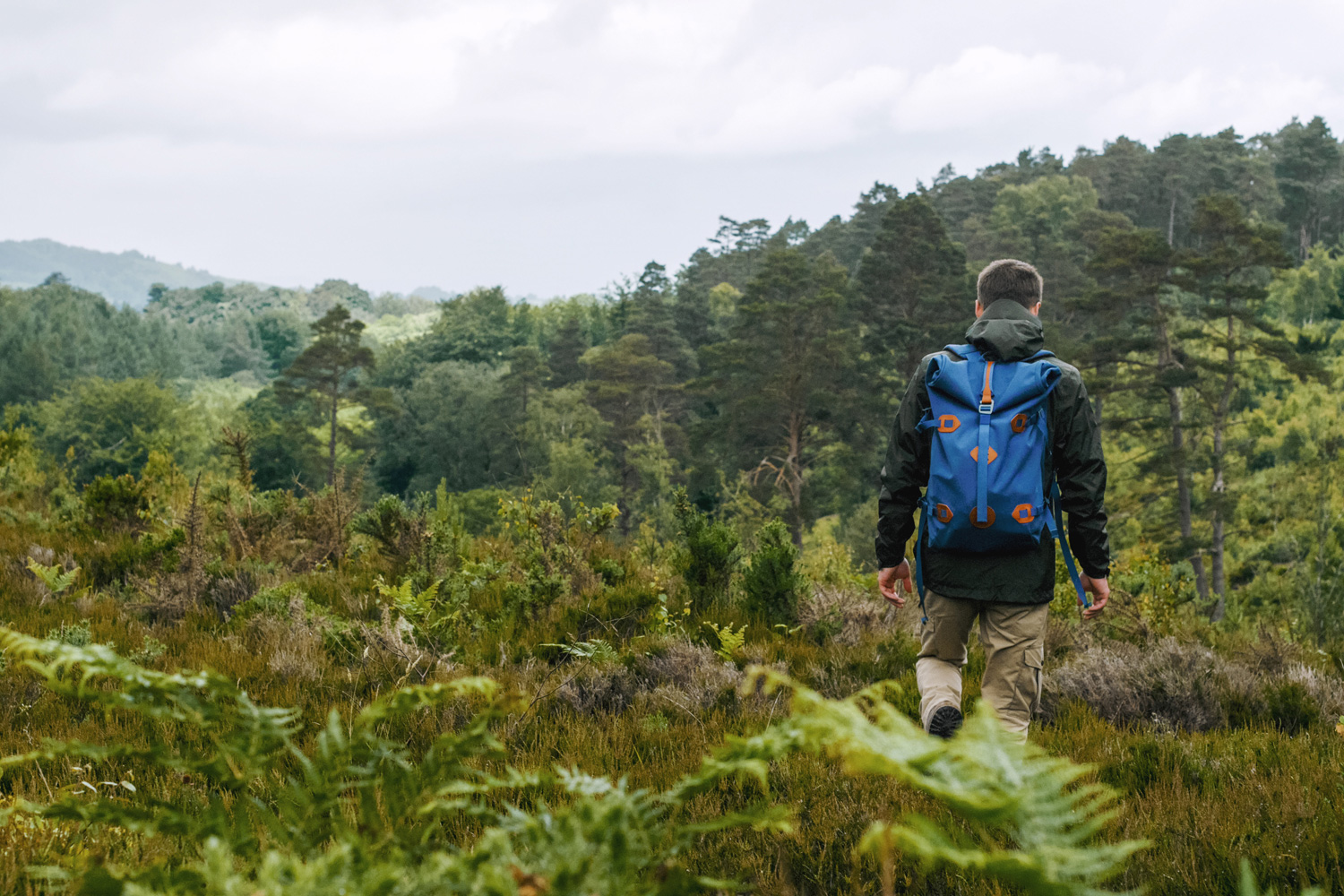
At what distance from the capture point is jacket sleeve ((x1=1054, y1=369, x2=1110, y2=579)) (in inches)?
116

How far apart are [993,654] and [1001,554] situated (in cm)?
41

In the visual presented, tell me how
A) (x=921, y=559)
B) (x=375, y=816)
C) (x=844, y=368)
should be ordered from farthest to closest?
(x=844, y=368)
(x=921, y=559)
(x=375, y=816)

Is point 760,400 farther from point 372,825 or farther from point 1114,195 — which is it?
point 1114,195

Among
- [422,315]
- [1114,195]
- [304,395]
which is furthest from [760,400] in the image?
[422,315]

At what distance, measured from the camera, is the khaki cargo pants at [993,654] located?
2.99 m

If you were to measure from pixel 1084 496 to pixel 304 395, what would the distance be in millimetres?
47804

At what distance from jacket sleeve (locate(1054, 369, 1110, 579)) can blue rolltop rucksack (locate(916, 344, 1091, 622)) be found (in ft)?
0.39

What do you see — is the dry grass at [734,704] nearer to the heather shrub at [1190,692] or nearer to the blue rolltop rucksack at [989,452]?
the heather shrub at [1190,692]

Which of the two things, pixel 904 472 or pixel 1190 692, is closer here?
pixel 904 472

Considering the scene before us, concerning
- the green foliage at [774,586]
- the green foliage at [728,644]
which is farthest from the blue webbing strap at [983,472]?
the green foliage at [774,586]

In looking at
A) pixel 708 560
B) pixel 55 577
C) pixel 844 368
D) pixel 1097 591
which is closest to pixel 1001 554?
pixel 1097 591

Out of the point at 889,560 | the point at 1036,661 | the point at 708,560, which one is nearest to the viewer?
the point at 1036,661

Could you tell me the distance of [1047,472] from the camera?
2.94 metres

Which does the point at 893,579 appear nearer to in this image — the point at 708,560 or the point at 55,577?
the point at 708,560
